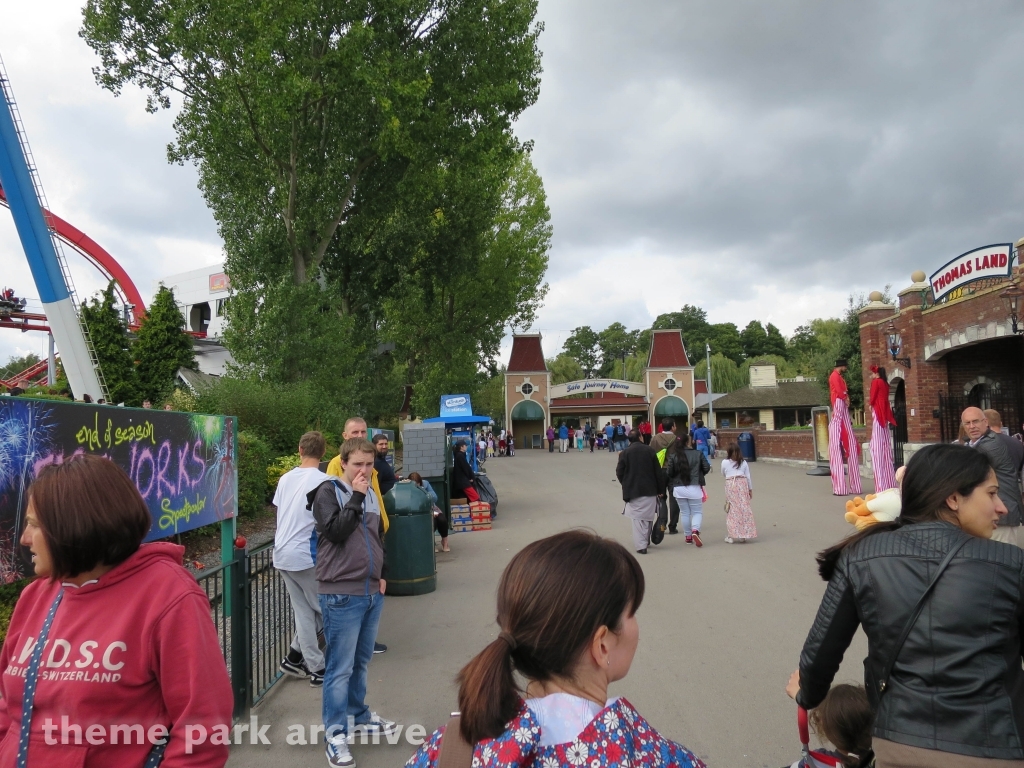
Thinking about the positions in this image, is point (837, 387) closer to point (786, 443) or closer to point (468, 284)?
point (786, 443)

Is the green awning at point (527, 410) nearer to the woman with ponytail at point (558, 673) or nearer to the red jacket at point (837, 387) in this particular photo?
the red jacket at point (837, 387)

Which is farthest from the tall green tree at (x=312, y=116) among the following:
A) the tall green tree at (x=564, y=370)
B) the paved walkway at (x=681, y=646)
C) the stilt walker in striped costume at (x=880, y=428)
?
the tall green tree at (x=564, y=370)

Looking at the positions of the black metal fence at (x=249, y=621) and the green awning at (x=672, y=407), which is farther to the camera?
the green awning at (x=672, y=407)

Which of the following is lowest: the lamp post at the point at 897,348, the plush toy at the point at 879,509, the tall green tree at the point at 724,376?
the plush toy at the point at 879,509

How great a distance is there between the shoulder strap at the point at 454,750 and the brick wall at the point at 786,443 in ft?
78.5

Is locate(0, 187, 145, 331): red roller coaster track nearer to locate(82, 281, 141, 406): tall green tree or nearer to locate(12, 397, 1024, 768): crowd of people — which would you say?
locate(82, 281, 141, 406): tall green tree

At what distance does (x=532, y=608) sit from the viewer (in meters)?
1.53

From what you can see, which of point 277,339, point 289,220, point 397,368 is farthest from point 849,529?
point 397,368

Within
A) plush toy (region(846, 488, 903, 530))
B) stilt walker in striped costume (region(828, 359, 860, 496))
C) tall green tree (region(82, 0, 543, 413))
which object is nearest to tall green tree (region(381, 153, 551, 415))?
tall green tree (region(82, 0, 543, 413))

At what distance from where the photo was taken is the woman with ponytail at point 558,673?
1409 mm

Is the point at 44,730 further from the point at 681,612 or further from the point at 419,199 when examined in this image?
the point at 419,199

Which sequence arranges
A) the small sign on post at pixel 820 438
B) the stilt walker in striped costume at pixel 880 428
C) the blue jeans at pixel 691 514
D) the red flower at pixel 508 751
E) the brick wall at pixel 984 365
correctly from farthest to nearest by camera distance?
the small sign on post at pixel 820 438 → the brick wall at pixel 984 365 → the stilt walker in striped costume at pixel 880 428 → the blue jeans at pixel 691 514 → the red flower at pixel 508 751

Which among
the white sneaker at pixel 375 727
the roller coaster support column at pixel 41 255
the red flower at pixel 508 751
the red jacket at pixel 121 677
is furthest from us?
the roller coaster support column at pixel 41 255

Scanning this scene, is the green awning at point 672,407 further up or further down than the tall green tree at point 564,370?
further down
